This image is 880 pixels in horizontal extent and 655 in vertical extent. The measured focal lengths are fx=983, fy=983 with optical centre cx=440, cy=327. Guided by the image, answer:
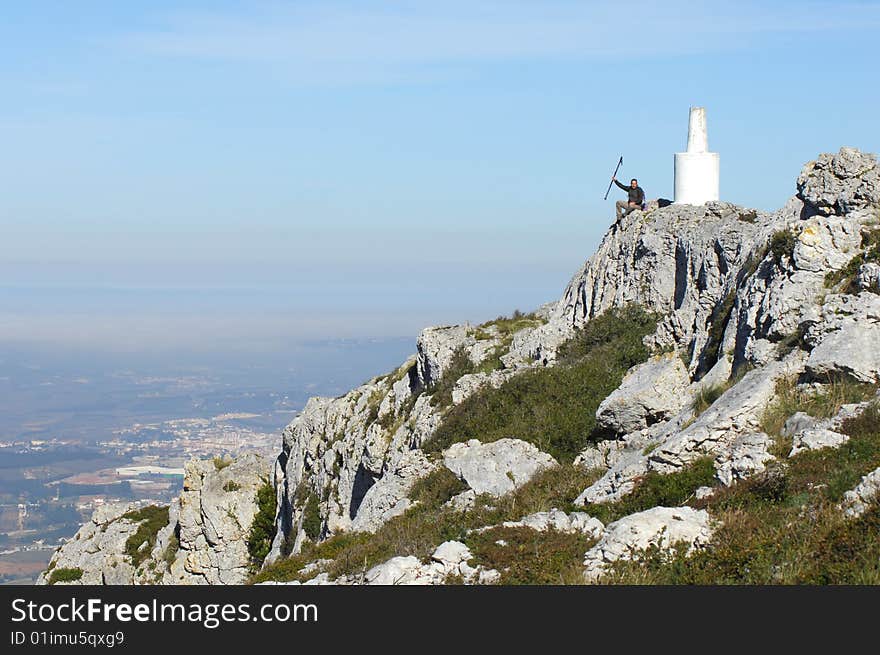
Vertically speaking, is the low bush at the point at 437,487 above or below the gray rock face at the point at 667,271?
below

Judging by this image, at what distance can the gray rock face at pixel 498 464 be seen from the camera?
63.2 feet

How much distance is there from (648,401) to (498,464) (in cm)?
329

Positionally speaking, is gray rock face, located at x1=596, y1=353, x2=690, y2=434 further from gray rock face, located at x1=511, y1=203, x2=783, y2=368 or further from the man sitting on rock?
the man sitting on rock

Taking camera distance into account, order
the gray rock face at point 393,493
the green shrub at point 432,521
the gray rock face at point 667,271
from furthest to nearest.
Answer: the gray rock face at point 667,271
the gray rock face at point 393,493
the green shrub at point 432,521

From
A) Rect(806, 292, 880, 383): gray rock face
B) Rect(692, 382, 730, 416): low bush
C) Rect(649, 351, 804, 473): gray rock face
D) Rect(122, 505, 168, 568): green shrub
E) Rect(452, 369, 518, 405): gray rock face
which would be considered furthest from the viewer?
Rect(122, 505, 168, 568): green shrub

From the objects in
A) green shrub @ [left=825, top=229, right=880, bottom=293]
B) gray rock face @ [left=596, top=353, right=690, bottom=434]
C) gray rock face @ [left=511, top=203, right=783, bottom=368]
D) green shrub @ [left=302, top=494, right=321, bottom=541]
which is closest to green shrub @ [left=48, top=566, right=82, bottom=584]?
green shrub @ [left=302, top=494, right=321, bottom=541]

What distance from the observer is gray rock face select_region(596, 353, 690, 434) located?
19.8 m

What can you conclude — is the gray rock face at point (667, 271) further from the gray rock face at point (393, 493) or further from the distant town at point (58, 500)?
the distant town at point (58, 500)

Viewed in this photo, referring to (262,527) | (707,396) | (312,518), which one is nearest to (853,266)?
(707,396)

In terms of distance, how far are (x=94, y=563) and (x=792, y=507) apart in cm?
3332

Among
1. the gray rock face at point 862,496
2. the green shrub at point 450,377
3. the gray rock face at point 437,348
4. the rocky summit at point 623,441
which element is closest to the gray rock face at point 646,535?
the rocky summit at point 623,441

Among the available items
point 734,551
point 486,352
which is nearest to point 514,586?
point 734,551

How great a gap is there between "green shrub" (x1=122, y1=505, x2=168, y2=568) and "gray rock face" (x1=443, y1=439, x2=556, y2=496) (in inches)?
876

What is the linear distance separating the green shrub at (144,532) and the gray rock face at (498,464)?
2225 centimetres
